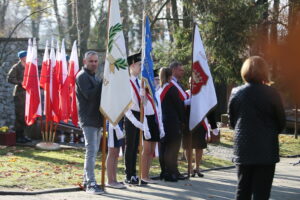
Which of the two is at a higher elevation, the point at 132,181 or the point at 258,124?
the point at 258,124

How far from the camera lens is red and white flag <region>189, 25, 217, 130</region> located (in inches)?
448

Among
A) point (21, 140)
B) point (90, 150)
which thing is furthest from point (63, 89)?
point (90, 150)

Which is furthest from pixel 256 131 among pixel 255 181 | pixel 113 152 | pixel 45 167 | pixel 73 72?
pixel 73 72

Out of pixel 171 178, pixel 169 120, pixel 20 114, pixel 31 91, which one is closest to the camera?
pixel 171 178

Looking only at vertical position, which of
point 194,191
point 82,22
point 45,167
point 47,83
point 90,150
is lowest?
point 194,191

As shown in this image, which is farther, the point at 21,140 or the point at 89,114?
the point at 21,140

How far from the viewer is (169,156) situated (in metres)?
11.2

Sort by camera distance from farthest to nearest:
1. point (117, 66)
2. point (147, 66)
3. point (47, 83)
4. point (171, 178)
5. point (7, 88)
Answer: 1. point (7, 88)
2. point (47, 83)
3. point (171, 178)
4. point (147, 66)
5. point (117, 66)

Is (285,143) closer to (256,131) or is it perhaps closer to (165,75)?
(165,75)

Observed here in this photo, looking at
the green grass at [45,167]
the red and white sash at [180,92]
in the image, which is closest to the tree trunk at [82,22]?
the green grass at [45,167]

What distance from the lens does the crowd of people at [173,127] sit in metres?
7.02

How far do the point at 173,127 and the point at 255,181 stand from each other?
4269 millimetres

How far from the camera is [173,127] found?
11.2m

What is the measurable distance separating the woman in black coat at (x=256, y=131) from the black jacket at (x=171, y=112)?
4.07m
